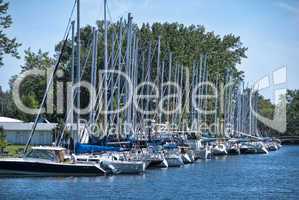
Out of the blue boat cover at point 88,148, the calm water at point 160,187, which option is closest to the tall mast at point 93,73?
the blue boat cover at point 88,148

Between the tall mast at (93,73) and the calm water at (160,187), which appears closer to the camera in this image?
the calm water at (160,187)

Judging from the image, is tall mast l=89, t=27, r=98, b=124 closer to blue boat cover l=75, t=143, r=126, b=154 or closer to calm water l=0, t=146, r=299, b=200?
blue boat cover l=75, t=143, r=126, b=154

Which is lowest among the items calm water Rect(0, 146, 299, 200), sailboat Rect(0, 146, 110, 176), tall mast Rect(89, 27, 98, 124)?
calm water Rect(0, 146, 299, 200)

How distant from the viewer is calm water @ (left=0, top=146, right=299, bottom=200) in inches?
2138

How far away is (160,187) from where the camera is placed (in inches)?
2414

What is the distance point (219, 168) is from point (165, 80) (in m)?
24.8

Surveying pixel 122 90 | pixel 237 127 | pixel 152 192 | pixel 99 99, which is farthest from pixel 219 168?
pixel 237 127

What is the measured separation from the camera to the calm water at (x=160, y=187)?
178ft

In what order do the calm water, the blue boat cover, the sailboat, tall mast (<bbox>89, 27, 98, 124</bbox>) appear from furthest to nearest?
1. tall mast (<bbox>89, 27, 98, 124</bbox>)
2. the blue boat cover
3. the sailboat
4. the calm water

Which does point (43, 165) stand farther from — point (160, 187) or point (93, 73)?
point (93, 73)

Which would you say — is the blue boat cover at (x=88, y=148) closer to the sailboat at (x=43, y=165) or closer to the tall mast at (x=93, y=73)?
the sailboat at (x=43, y=165)

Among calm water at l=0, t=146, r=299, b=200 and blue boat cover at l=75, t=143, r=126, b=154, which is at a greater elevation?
blue boat cover at l=75, t=143, r=126, b=154

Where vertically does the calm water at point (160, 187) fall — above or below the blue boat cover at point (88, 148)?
below

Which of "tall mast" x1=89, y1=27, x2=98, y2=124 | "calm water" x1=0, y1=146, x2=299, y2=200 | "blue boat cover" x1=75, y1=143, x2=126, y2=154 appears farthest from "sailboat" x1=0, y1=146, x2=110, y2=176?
"tall mast" x1=89, y1=27, x2=98, y2=124
